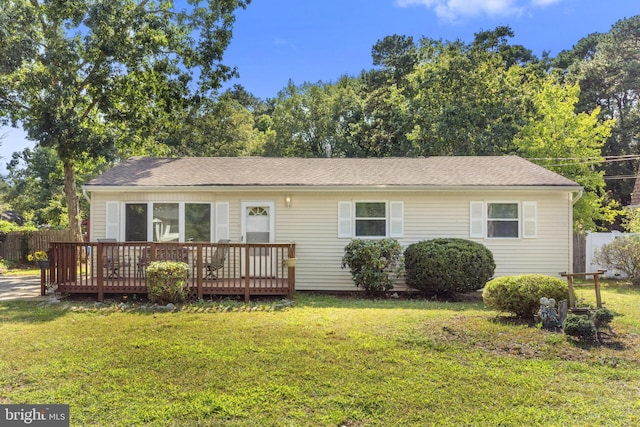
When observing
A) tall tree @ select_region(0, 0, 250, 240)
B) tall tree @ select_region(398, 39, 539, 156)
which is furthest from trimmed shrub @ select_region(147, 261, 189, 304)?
tall tree @ select_region(398, 39, 539, 156)

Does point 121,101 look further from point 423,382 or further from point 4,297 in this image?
point 423,382

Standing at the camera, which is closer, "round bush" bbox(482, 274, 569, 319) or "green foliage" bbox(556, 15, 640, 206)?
"round bush" bbox(482, 274, 569, 319)

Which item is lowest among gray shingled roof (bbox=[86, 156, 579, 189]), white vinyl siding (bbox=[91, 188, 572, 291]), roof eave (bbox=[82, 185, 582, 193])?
white vinyl siding (bbox=[91, 188, 572, 291])

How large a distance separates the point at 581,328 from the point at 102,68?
15.9 m

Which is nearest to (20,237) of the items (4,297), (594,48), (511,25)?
(4,297)

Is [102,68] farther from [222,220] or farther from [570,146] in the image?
[570,146]

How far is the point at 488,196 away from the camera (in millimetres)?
10008

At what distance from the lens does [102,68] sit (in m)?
14.5

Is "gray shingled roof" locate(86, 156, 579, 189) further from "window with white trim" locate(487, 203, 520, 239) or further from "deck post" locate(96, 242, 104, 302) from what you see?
"deck post" locate(96, 242, 104, 302)

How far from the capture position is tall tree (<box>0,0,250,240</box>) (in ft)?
43.2

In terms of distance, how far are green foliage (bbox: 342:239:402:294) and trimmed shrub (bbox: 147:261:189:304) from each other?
3555 millimetres

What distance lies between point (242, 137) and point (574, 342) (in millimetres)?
21316

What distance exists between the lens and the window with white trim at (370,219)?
9.99 meters

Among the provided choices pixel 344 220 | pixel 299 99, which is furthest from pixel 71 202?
pixel 299 99
